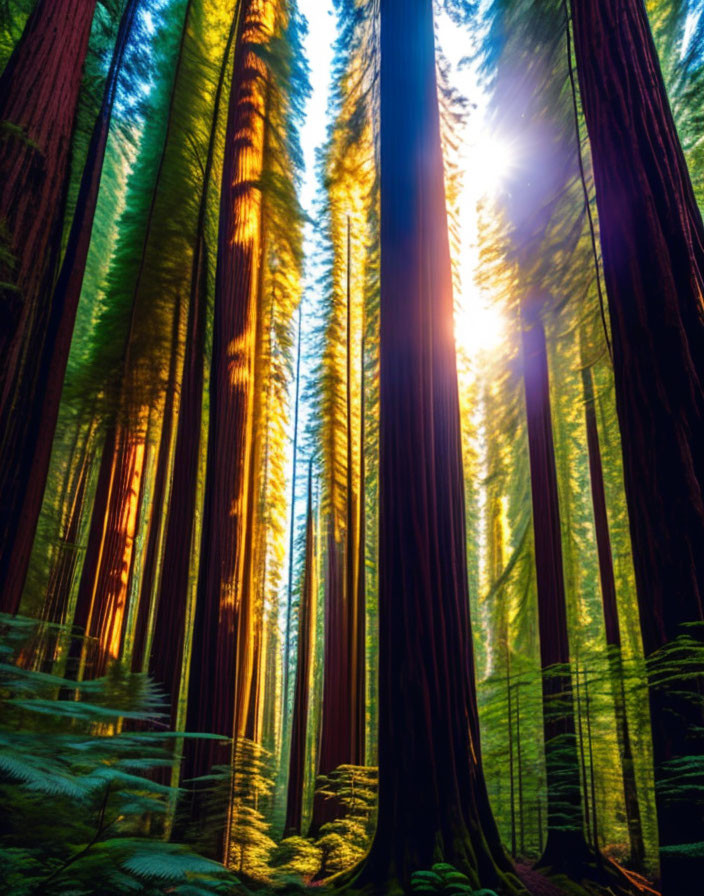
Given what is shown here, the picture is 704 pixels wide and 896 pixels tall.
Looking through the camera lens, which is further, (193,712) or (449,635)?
(193,712)

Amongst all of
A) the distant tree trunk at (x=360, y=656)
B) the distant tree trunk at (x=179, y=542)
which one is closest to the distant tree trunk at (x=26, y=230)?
the distant tree trunk at (x=179, y=542)

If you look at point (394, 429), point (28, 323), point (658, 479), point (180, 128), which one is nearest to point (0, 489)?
point (28, 323)

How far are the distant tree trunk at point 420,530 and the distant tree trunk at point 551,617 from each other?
5.59 feet

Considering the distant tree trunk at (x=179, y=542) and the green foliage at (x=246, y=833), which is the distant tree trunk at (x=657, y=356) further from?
the distant tree trunk at (x=179, y=542)

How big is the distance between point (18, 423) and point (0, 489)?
0.32 meters

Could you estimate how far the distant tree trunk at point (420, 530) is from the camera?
3.20 metres

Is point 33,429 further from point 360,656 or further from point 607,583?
point 607,583

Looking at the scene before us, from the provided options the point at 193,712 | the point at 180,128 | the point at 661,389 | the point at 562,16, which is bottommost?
the point at 193,712

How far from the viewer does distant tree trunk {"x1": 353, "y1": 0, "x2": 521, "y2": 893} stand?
3195 millimetres

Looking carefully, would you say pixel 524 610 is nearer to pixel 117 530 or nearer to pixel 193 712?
pixel 193 712

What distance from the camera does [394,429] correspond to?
4062mm

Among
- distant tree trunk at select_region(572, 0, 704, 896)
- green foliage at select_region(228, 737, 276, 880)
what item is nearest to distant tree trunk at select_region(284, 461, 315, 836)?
green foliage at select_region(228, 737, 276, 880)

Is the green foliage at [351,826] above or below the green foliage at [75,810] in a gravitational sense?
below

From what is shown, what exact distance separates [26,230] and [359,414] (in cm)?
974
